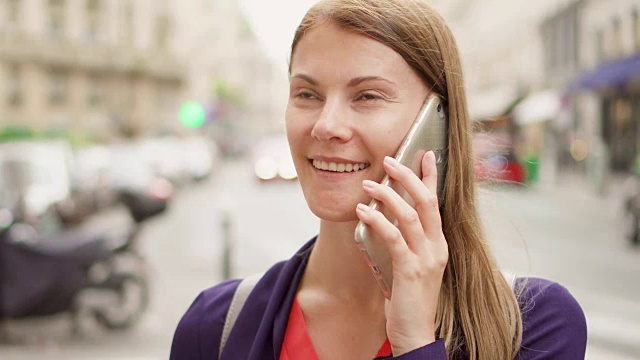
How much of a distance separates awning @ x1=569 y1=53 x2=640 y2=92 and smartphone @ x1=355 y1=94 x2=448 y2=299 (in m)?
24.2

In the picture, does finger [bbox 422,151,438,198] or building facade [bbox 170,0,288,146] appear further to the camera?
building facade [bbox 170,0,288,146]

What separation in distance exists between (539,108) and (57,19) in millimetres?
27272

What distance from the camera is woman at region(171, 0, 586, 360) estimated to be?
144 cm

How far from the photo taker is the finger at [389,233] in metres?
1.40

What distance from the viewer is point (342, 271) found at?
1.80 metres

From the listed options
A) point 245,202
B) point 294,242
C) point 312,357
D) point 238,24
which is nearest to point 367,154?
point 312,357

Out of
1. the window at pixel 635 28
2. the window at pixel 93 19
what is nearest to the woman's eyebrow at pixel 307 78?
the window at pixel 635 28

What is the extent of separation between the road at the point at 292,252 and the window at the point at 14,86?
23.0 m

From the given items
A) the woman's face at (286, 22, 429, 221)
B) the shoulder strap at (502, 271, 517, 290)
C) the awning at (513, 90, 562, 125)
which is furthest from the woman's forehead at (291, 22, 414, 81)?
the awning at (513, 90, 562, 125)

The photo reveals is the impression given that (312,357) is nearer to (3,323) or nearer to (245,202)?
(3,323)

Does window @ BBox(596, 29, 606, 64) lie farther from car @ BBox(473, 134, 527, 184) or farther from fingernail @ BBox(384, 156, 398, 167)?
fingernail @ BBox(384, 156, 398, 167)

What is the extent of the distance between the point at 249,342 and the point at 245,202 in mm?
22884

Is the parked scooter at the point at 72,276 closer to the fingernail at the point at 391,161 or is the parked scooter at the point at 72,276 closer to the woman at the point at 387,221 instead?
the woman at the point at 387,221

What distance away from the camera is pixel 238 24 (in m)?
114
